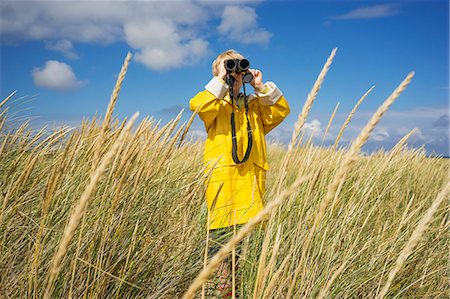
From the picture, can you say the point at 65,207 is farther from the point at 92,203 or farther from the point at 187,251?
the point at 187,251

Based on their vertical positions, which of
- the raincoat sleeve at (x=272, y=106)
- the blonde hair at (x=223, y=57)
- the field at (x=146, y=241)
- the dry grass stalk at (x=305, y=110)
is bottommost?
the field at (x=146, y=241)

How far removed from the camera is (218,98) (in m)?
2.34

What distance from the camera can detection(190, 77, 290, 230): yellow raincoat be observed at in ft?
7.33

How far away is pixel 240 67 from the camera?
2.32 meters

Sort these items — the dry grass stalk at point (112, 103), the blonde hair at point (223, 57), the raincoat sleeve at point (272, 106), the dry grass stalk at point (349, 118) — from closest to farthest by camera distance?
the dry grass stalk at point (112, 103), the dry grass stalk at point (349, 118), the raincoat sleeve at point (272, 106), the blonde hair at point (223, 57)

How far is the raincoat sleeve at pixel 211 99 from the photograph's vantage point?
2.32m

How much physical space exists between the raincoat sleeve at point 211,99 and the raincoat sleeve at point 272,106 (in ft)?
0.89

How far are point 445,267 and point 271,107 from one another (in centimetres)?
139

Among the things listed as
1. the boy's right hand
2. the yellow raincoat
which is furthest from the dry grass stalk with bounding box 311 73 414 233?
the boy's right hand

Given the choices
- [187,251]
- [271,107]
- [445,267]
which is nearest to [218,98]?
[271,107]

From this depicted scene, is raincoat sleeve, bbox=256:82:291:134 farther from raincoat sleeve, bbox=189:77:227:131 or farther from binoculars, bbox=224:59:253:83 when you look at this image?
raincoat sleeve, bbox=189:77:227:131

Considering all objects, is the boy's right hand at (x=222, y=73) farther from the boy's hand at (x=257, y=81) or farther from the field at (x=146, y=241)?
the field at (x=146, y=241)

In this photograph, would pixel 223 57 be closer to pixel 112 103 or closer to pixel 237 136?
pixel 237 136

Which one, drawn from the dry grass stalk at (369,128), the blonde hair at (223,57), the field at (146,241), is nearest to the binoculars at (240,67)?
the blonde hair at (223,57)
